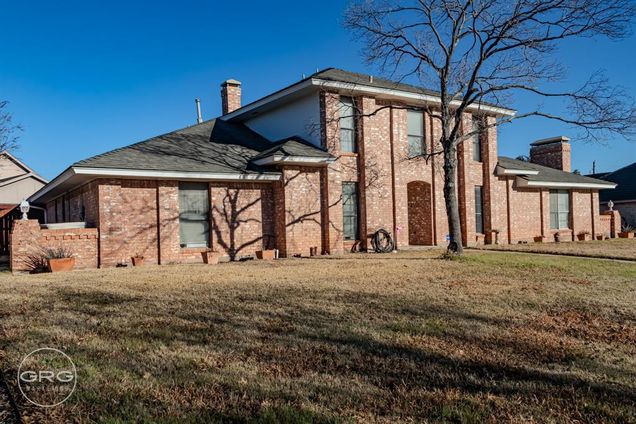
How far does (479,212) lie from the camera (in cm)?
2202

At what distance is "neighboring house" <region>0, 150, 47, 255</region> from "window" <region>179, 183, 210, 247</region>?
12209 millimetres

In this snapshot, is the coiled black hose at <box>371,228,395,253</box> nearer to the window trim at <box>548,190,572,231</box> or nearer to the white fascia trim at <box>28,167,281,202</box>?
the white fascia trim at <box>28,167,281,202</box>

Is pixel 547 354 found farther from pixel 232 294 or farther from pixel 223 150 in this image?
pixel 223 150

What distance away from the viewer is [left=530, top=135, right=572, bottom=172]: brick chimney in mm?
29131

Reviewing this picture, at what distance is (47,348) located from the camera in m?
5.02

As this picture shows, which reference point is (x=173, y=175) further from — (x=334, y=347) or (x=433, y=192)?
(x=334, y=347)

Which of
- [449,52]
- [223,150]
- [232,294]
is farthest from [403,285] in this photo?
[223,150]

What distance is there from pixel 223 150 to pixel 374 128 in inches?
221

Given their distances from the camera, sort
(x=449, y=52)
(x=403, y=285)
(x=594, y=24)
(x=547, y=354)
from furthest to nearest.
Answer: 1. (x=449, y=52)
2. (x=594, y=24)
3. (x=403, y=285)
4. (x=547, y=354)

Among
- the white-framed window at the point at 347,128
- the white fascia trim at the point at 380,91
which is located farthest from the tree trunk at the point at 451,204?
the white-framed window at the point at 347,128

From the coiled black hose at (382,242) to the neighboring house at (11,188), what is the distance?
16899 mm

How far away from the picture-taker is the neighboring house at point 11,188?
23484 millimetres

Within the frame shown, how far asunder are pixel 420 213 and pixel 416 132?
11.1 feet

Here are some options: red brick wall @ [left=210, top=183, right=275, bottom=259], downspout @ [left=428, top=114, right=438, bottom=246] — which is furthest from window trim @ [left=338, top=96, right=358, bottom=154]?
downspout @ [left=428, top=114, right=438, bottom=246]
